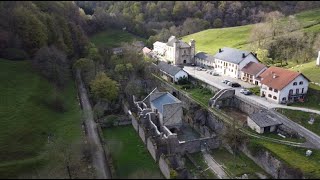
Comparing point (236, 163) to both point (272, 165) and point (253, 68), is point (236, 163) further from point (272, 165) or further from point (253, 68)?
point (253, 68)

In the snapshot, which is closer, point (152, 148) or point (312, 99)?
point (152, 148)

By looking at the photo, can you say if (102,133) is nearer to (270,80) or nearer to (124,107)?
(124,107)

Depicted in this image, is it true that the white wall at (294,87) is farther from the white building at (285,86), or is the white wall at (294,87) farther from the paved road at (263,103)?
the paved road at (263,103)

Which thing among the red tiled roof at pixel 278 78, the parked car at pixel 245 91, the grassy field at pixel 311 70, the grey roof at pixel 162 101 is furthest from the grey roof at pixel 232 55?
the grey roof at pixel 162 101

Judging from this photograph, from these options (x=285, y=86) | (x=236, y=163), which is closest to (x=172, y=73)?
(x=285, y=86)

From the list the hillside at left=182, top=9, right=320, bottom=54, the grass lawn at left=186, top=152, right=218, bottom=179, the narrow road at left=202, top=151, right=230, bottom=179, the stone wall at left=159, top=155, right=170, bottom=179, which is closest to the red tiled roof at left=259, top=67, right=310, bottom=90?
the narrow road at left=202, top=151, right=230, bottom=179

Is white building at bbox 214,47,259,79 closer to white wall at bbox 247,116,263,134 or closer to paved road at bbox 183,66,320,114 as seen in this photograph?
paved road at bbox 183,66,320,114
